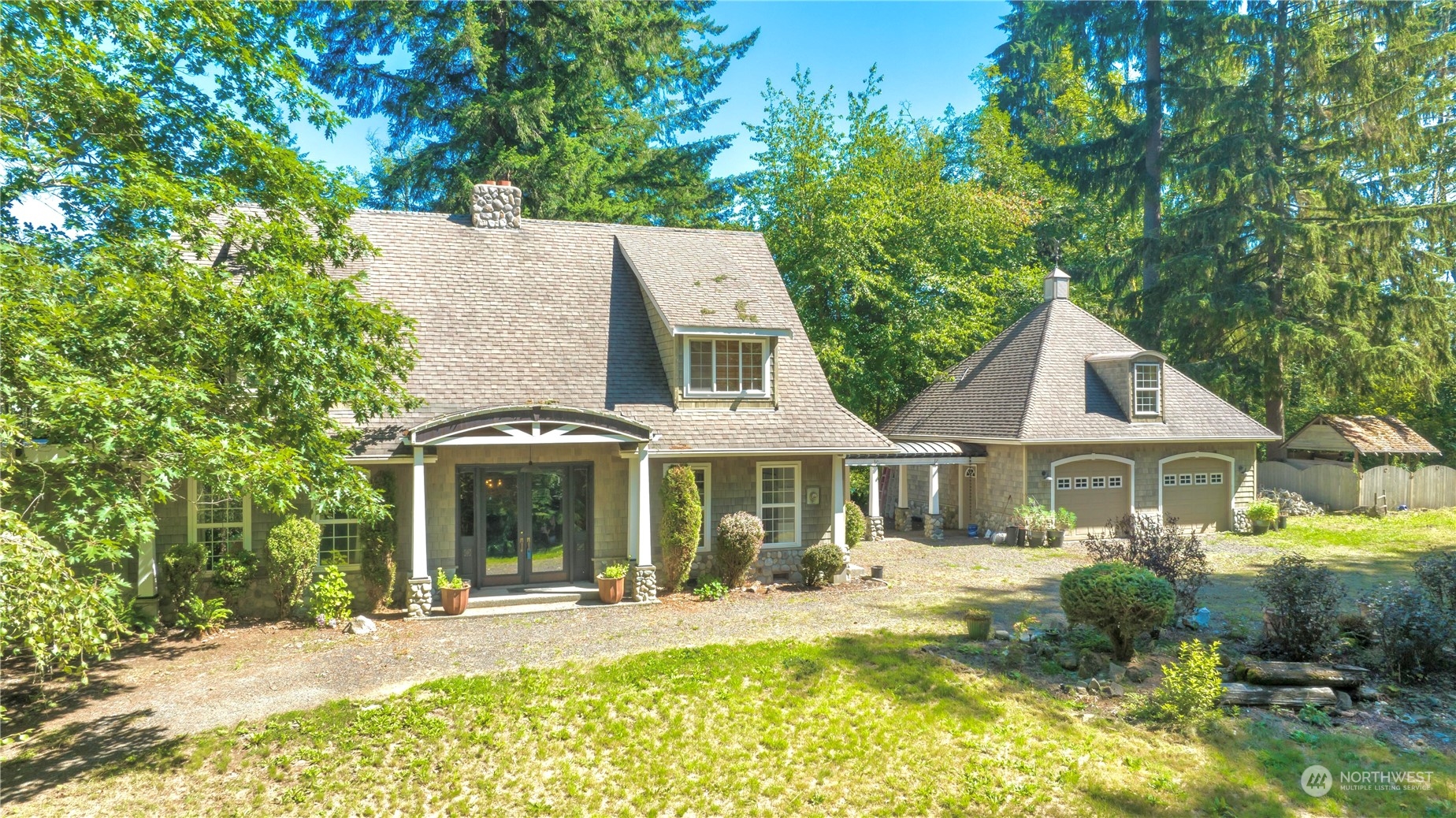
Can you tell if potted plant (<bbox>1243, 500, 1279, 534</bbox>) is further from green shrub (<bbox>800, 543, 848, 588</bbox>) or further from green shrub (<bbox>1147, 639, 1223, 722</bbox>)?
green shrub (<bbox>1147, 639, 1223, 722</bbox>)

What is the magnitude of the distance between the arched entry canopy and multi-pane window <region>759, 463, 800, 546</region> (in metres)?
3.09

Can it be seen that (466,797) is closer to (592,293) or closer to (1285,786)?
(1285,786)

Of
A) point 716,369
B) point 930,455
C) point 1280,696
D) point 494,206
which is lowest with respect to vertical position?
point 1280,696

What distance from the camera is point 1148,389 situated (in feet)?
69.3

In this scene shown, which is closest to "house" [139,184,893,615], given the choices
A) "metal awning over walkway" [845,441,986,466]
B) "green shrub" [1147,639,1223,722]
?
"metal awning over walkway" [845,441,986,466]

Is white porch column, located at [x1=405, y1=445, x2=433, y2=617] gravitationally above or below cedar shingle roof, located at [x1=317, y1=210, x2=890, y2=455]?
below

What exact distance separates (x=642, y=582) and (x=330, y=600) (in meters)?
4.94

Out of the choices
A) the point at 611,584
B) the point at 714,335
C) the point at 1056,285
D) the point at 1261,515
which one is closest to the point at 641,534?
the point at 611,584

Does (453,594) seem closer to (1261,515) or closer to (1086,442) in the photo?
(1086,442)

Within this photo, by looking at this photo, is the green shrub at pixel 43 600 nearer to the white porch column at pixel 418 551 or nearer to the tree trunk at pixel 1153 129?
the white porch column at pixel 418 551

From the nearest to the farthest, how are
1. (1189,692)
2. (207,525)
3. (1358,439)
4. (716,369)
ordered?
(1189,692) → (207,525) → (716,369) → (1358,439)

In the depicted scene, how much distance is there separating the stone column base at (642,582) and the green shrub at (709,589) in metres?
0.83

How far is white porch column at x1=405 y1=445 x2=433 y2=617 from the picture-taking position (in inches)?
484

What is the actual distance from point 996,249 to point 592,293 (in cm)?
1861
